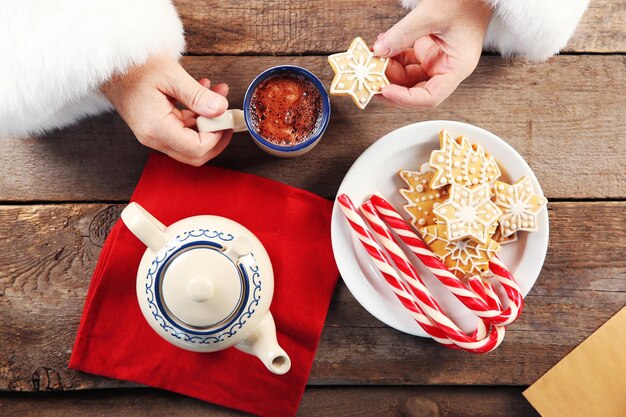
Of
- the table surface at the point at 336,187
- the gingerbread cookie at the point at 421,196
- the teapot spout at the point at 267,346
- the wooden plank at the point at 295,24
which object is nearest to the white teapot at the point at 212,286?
the teapot spout at the point at 267,346

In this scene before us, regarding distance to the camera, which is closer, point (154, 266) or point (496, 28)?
point (154, 266)

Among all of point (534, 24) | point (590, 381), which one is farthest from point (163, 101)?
point (590, 381)

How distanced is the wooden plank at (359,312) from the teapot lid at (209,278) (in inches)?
13.4

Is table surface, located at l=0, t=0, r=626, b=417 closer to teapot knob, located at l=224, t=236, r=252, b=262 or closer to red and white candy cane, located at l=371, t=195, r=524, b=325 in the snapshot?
red and white candy cane, located at l=371, t=195, r=524, b=325

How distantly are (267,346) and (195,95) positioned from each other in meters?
0.55

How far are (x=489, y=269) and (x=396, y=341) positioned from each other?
299 mm

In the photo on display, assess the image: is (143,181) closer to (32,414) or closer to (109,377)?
(109,377)

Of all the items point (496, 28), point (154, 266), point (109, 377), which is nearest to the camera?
point (154, 266)

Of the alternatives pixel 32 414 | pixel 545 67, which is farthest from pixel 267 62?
pixel 32 414

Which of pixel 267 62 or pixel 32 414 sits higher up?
pixel 267 62

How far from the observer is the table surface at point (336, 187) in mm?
1220

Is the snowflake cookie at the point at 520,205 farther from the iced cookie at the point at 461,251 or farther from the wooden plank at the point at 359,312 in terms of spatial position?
the wooden plank at the point at 359,312

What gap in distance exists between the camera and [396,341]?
1230 millimetres

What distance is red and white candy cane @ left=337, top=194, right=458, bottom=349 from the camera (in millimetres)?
1058
